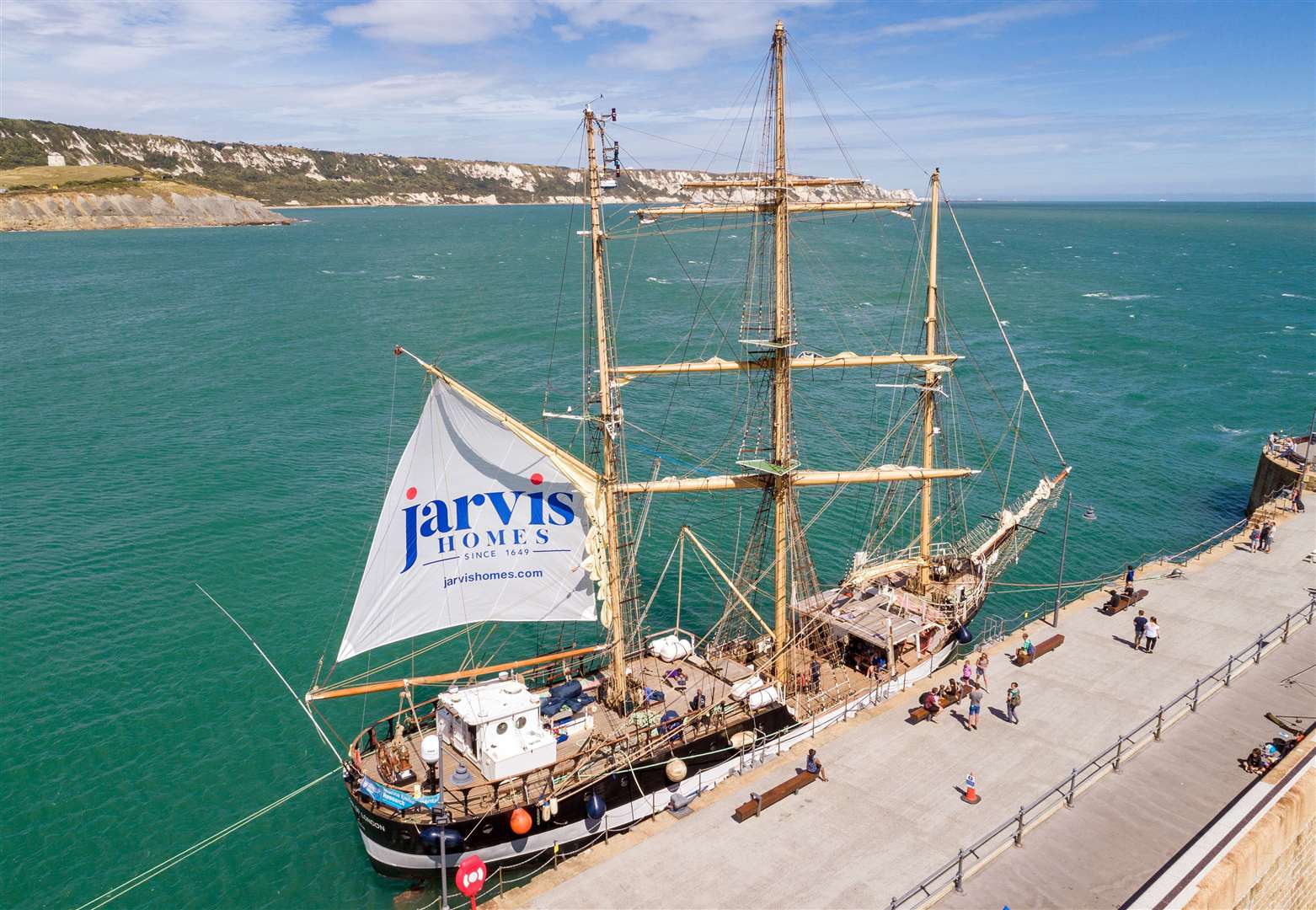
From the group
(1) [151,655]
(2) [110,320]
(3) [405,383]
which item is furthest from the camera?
(2) [110,320]

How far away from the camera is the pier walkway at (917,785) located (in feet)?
68.1

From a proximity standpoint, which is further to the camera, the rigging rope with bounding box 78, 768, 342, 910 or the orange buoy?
the rigging rope with bounding box 78, 768, 342, 910

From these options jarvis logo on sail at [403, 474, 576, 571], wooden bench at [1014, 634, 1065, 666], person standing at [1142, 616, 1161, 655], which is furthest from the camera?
person standing at [1142, 616, 1161, 655]

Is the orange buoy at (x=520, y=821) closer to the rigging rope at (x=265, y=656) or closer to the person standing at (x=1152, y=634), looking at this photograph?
the rigging rope at (x=265, y=656)

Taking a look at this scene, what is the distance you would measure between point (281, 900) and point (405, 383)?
60364mm

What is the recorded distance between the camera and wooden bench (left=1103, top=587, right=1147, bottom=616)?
3444cm

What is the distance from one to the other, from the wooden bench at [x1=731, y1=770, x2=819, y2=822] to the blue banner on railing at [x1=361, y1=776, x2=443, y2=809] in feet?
26.3

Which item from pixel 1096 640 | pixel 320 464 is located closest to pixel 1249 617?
pixel 1096 640

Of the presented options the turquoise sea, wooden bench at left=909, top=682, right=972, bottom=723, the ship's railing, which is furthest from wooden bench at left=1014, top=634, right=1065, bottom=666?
the turquoise sea

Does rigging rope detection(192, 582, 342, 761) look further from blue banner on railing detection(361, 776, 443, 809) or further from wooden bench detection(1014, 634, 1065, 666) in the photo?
wooden bench detection(1014, 634, 1065, 666)

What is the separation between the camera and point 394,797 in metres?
23.9

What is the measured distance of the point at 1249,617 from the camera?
3341 cm

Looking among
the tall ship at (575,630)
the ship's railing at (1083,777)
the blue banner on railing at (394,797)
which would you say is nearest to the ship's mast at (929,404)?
the tall ship at (575,630)

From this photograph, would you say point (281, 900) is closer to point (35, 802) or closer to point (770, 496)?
point (35, 802)
